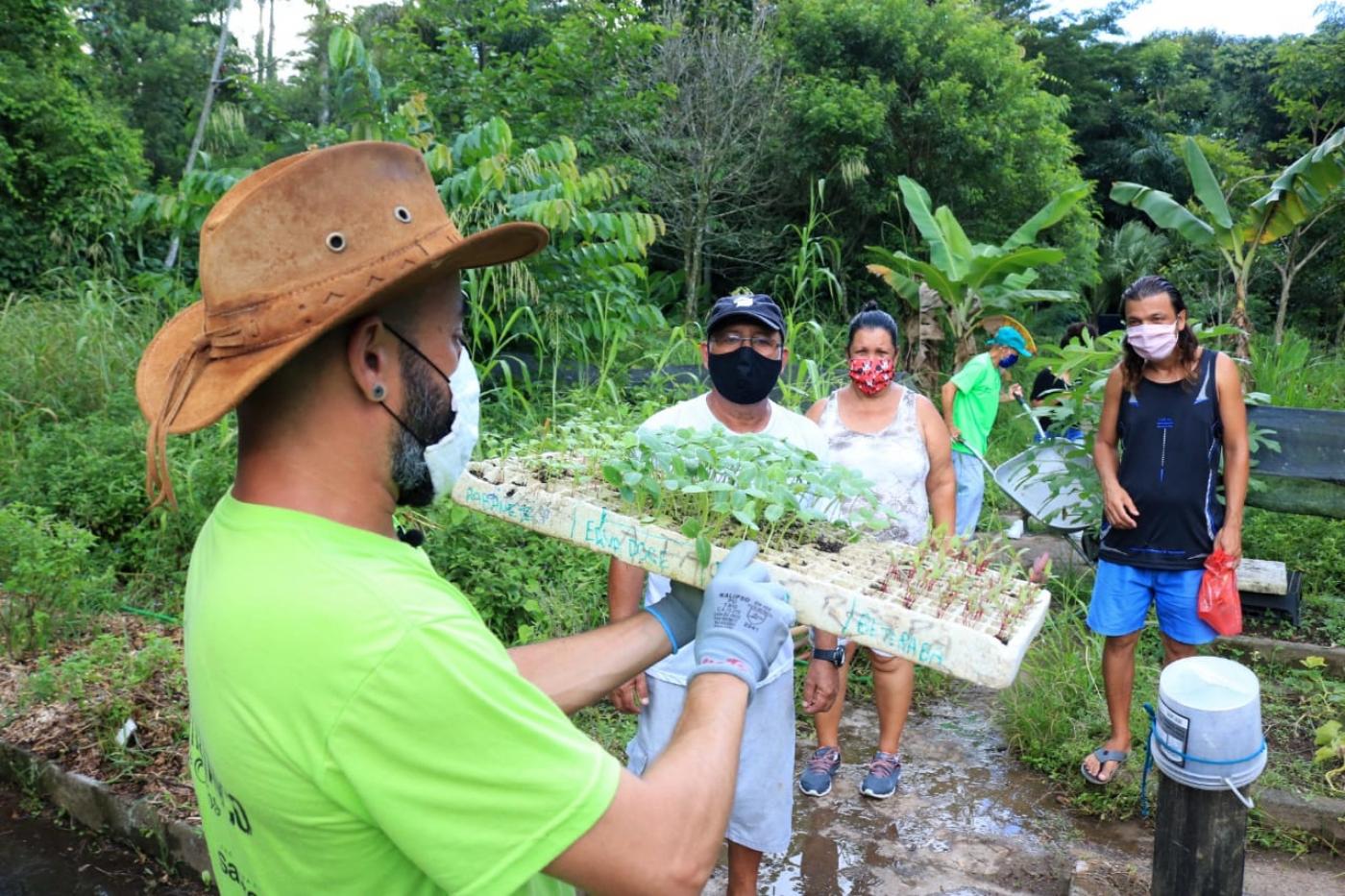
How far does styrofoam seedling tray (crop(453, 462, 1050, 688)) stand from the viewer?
183 centimetres

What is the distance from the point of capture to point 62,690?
416 cm

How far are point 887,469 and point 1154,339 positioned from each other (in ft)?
4.11

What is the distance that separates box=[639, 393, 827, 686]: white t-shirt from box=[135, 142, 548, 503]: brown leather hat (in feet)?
4.86

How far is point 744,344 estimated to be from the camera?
316 cm

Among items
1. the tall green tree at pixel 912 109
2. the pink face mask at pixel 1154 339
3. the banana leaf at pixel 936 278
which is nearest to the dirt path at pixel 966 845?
the pink face mask at pixel 1154 339

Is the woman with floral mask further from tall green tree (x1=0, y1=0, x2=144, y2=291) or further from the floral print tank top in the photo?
tall green tree (x1=0, y1=0, x2=144, y2=291)

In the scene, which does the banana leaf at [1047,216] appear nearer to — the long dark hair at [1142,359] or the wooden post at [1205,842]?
the long dark hair at [1142,359]

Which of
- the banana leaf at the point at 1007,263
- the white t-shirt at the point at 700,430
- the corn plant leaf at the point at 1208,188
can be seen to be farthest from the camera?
the banana leaf at the point at 1007,263

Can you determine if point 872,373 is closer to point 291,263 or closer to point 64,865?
point 291,263

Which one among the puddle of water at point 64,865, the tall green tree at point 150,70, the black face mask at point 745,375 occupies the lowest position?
the puddle of water at point 64,865

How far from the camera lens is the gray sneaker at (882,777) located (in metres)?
4.04

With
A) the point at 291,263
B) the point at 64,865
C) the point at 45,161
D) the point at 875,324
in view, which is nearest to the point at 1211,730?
the point at 875,324

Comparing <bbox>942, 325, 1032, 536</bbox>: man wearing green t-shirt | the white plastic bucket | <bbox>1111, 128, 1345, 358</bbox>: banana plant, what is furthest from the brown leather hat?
<bbox>1111, 128, 1345, 358</bbox>: banana plant

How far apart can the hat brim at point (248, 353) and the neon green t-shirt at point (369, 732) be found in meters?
0.17
